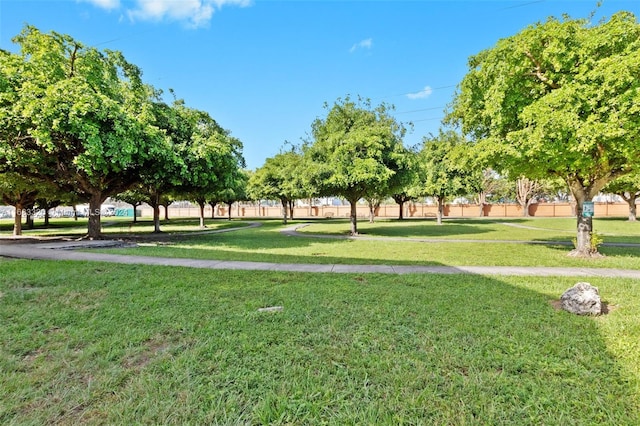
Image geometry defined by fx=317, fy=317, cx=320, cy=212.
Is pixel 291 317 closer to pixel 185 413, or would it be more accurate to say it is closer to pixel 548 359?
pixel 185 413

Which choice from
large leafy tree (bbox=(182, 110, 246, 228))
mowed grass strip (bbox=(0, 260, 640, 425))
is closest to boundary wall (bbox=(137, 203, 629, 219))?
large leafy tree (bbox=(182, 110, 246, 228))

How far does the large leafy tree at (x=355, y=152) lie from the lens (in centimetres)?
1487

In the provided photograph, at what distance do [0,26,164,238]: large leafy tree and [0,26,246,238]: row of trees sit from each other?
3 centimetres

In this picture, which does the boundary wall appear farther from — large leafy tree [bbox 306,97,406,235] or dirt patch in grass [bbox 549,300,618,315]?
dirt patch in grass [bbox 549,300,618,315]

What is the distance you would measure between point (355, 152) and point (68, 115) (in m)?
11.0

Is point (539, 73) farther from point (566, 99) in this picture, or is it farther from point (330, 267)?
point (330, 267)

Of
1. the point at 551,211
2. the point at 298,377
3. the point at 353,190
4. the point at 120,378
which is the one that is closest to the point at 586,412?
the point at 298,377

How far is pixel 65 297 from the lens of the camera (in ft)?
16.8

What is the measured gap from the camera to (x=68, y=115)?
9336 millimetres

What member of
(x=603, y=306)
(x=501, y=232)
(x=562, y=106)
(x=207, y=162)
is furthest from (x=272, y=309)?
(x=501, y=232)

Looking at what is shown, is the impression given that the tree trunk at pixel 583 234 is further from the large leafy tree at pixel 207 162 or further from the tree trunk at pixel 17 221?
the tree trunk at pixel 17 221

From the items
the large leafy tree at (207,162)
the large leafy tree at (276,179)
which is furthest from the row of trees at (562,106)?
the large leafy tree at (276,179)

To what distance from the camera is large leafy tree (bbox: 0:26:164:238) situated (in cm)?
938

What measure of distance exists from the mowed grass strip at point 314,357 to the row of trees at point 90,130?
19.9 ft
